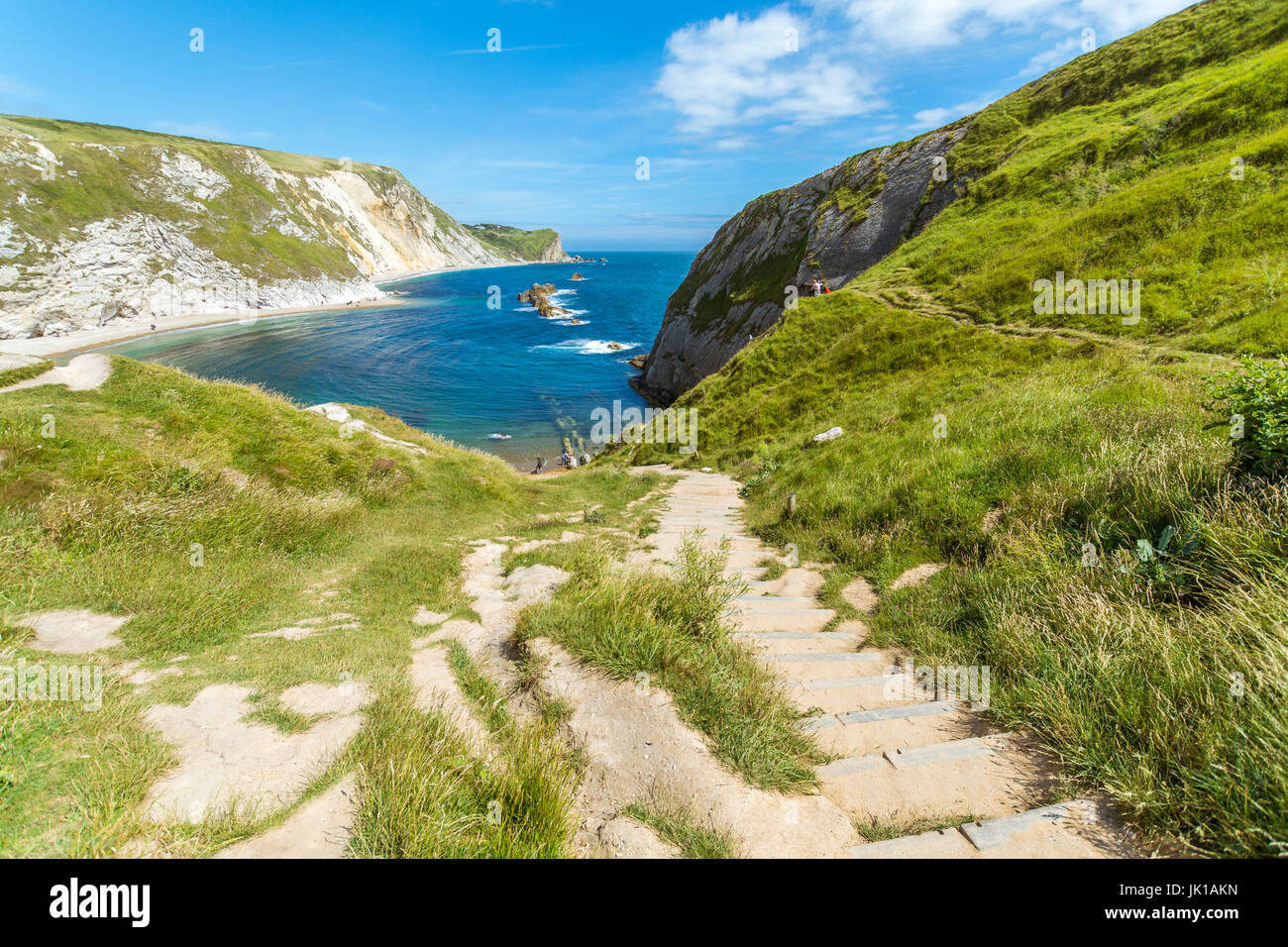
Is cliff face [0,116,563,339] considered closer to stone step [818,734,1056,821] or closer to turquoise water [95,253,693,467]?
turquoise water [95,253,693,467]

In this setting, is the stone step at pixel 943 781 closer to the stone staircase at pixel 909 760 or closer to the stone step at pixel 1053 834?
the stone staircase at pixel 909 760

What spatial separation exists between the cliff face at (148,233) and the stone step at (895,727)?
4913 inches

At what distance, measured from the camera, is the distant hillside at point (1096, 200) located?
1664 cm

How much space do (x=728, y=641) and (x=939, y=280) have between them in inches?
1205

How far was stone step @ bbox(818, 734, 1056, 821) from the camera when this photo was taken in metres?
4.46

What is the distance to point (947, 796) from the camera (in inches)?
181

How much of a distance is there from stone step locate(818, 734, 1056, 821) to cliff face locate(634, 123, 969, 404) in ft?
152
